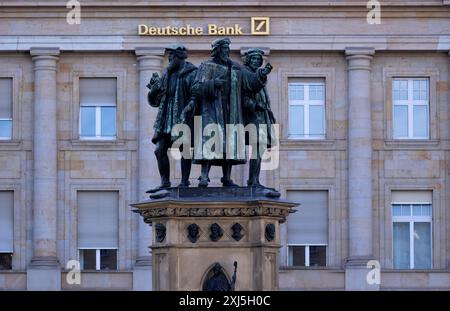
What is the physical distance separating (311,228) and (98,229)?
21.8 ft

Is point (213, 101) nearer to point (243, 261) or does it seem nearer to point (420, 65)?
point (243, 261)

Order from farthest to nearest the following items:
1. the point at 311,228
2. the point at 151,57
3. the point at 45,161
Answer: the point at 311,228 → the point at 45,161 → the point at 151,57

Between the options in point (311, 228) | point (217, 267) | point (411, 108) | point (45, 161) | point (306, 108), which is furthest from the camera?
point (411, 108)

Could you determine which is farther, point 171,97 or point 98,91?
point 98,91

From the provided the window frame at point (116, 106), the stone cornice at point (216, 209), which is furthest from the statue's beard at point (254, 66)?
the window frame at point (116, 106)

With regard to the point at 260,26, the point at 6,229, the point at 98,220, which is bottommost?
the point at 6,229

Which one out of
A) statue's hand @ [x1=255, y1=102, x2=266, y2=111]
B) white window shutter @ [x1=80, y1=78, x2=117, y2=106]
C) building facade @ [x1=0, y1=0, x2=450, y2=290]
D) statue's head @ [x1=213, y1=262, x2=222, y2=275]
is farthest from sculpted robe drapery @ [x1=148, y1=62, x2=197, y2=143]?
white window shutter @ [x1=80, y1=78, x2=117, y2=106]

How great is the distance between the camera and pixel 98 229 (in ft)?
231

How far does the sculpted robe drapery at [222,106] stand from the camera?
35.0 m

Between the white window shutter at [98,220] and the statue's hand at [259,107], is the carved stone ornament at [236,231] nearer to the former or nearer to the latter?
the statue's hand at [259,107]

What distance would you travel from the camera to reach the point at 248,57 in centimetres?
3603

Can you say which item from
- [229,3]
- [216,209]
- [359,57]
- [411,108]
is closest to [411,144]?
[411,108]

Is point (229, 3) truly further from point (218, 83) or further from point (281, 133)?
point (218, 83)
